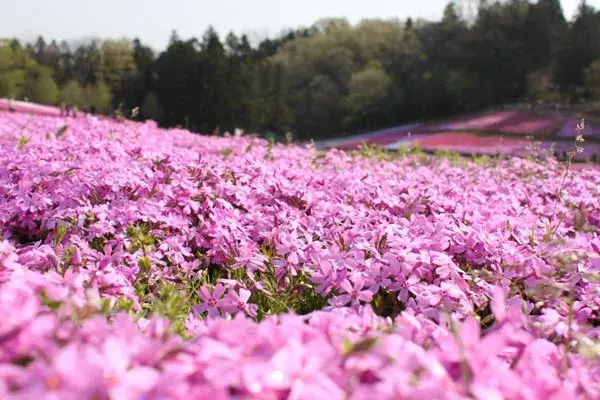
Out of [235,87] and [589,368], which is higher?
[235,87]

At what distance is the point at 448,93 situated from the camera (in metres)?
39.9

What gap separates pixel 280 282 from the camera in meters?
3.47

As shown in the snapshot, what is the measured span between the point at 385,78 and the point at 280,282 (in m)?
44.0

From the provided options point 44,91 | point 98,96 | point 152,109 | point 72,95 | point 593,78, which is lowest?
point 593,78

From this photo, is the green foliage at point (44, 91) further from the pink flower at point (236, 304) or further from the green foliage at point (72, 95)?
the pink flower at point (236, 304)

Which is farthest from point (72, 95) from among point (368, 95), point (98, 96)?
point (368, 95)

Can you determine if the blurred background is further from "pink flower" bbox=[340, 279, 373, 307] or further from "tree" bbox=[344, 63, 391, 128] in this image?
"pink flower" bbox=[340, 279, 373, 307]

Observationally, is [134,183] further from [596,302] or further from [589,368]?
[589,368]

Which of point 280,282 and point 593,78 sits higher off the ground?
point 593,78

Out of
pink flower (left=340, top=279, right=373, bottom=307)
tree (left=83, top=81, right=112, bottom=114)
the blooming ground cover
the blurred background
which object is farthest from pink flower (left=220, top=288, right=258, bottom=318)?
tree (left=83, top=81, right=112, bottom=114)

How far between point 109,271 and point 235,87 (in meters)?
38.0

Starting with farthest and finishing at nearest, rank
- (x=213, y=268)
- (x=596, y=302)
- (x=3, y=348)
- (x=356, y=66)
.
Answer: (x=356, y=66)
(x=213, y=268)
(x=596, y=302)
(x=3, y=348)

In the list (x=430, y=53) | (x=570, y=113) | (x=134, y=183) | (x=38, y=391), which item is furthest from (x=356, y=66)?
(x=38, y=391)

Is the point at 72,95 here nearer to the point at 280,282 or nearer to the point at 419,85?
the point at 419,85
